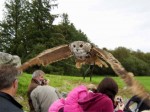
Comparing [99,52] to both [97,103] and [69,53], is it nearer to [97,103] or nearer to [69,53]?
[69,53]

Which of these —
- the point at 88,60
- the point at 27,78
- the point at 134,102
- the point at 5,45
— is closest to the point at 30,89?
the point at 134,102

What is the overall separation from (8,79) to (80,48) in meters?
0.56

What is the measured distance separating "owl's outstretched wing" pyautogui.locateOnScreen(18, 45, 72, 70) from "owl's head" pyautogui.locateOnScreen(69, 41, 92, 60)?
0.05 m

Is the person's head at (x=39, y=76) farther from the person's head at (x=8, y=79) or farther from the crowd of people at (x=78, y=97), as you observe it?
the person's head at (x=8, y=79)

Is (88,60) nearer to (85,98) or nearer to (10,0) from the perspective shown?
(85,98)

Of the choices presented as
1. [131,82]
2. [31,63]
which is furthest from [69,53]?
[131,82]

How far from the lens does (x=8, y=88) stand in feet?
9.87

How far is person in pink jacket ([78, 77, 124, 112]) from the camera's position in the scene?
11.7 feet

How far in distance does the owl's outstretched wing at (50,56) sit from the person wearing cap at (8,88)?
0.31 ft

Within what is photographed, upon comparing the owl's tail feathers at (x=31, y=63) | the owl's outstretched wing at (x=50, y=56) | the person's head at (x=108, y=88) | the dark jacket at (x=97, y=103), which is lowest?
the dark jacket at (x=97, y=103)

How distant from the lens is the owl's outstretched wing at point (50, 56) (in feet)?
9.62

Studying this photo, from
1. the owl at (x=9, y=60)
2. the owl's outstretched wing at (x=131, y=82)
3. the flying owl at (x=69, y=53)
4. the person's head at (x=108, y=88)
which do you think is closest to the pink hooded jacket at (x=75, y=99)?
the person's head at (x=108, y=88)

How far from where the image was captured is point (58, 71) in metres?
36.0

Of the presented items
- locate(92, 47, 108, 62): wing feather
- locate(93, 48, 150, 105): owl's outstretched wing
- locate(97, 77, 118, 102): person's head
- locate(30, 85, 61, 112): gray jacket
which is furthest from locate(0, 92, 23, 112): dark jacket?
locate(30, 85, 61, 112): gray jacket
